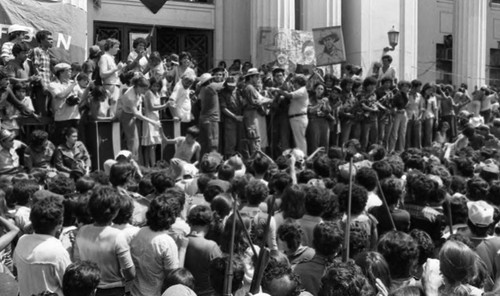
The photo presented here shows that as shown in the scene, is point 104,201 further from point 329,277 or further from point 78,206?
point 329,277

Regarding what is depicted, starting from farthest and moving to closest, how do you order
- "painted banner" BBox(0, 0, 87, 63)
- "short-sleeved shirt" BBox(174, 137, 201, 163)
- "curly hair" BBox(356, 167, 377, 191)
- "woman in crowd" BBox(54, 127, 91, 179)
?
1. "painted banner" BBox(0, 0, 87, 63)
2. "short-sleeved shirt" BBox(174, 137, 201, 163)
3. "woman in crowd" BBox(54, 127, 91, 179)
4. "curly hair" BBox(356, 167, 377, 191)

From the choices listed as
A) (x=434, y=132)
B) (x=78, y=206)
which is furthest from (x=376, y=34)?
(x=78, y=206)

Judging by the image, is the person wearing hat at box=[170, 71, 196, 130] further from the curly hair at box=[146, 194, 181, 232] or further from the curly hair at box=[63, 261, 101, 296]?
the curly hair at box=[63, 261, 101, 296]

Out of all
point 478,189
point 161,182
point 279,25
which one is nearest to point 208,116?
point 161,182

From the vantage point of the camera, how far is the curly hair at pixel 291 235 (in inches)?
211

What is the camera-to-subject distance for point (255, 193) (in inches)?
257

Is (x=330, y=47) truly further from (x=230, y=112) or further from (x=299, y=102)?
(x=230, y=112)

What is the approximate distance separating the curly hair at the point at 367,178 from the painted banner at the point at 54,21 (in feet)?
26.7

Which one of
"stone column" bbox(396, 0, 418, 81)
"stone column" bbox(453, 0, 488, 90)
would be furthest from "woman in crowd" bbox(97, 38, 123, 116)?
"stone column" bbox(453, 0, 488, 90)

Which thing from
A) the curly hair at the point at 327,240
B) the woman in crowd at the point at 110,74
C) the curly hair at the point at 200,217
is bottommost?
the curly hair at the point at 327,240

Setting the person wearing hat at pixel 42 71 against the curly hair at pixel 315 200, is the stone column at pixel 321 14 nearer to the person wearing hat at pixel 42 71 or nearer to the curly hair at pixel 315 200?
the person wearing hat at pixel 42 71

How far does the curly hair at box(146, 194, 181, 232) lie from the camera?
5.26 m

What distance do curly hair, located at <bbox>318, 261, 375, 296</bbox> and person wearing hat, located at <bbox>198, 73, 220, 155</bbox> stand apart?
917 cm

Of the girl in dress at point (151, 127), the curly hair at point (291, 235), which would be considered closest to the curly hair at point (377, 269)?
the curly hair at point (291, 235)
